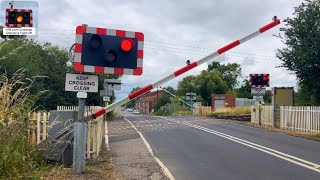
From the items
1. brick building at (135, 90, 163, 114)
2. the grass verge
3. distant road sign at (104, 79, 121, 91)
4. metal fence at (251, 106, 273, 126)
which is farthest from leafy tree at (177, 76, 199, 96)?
the grass verge

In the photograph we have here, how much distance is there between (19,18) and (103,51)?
1139cm

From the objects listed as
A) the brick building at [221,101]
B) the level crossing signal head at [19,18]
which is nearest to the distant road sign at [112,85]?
the level crossing signal head at [19,18]

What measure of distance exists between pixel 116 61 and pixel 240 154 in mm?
7422

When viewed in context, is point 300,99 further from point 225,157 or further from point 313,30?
point 225,157

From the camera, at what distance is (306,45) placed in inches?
1040

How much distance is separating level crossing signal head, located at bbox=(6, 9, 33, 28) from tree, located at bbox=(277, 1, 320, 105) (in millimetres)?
15104

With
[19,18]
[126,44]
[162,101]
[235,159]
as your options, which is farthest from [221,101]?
[126,44]

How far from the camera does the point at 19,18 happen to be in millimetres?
18453

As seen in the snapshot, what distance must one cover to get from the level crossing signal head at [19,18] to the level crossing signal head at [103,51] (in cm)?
1099

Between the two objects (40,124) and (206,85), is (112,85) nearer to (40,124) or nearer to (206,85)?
(40,124)

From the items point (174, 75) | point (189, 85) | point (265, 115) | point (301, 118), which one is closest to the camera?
point (174, 75)

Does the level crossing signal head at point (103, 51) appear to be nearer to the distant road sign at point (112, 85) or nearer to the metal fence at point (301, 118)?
the metal fence at point (301, 118)

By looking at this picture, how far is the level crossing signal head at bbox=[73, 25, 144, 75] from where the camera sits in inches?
321

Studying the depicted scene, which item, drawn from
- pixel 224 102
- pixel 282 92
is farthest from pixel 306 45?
pixel 224 102
